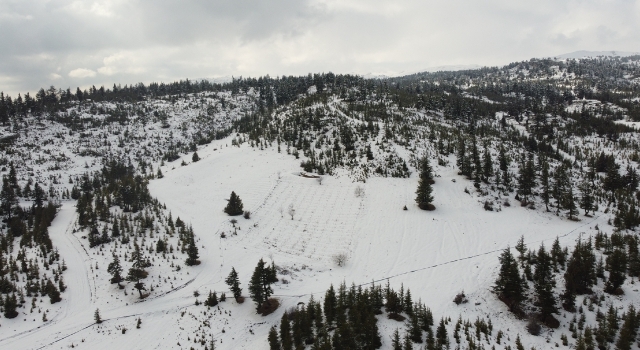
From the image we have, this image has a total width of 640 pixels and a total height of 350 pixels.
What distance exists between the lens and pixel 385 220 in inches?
1730

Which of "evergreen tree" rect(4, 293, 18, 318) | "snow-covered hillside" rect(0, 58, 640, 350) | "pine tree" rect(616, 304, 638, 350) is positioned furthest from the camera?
"evergreen tree" rect(4, 293, 18, 318)

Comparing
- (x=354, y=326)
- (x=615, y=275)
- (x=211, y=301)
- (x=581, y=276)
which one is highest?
(x=615, y=275)

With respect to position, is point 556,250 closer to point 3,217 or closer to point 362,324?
point 362,324

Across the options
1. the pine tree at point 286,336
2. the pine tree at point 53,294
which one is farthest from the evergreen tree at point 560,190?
the pine tree at point 53,294

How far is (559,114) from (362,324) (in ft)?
419

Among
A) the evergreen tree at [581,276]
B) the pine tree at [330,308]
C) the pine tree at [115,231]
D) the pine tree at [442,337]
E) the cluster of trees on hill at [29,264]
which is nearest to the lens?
the pine tree at [442,337]

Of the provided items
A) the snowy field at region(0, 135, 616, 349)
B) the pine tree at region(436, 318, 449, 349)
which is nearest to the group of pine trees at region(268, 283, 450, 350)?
the pine tree at region(436, 318, 449, 349)

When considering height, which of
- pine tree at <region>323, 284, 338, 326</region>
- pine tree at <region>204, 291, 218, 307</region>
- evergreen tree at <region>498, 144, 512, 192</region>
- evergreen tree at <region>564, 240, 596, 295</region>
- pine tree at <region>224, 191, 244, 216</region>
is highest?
evergreen tree at <region>498, 144, 512, 192</region>

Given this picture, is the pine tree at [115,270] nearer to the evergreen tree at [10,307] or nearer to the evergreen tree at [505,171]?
the evergreen tree at [10,307]

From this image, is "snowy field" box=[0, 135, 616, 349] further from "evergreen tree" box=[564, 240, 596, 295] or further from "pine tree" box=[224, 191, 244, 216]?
"evergreen tree" box=[564, 240, 596, 295]

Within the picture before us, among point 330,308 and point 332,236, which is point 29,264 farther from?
point 332,236

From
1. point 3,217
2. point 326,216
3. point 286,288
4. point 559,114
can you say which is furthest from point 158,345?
point 559,114

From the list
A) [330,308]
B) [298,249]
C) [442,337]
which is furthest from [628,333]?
[298,249]

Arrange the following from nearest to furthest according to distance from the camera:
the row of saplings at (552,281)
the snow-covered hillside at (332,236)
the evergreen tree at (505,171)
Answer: the row of saplings at (552,281)
the snow-covered hillside at (332,236)
the evergreen tree at (505,171)
